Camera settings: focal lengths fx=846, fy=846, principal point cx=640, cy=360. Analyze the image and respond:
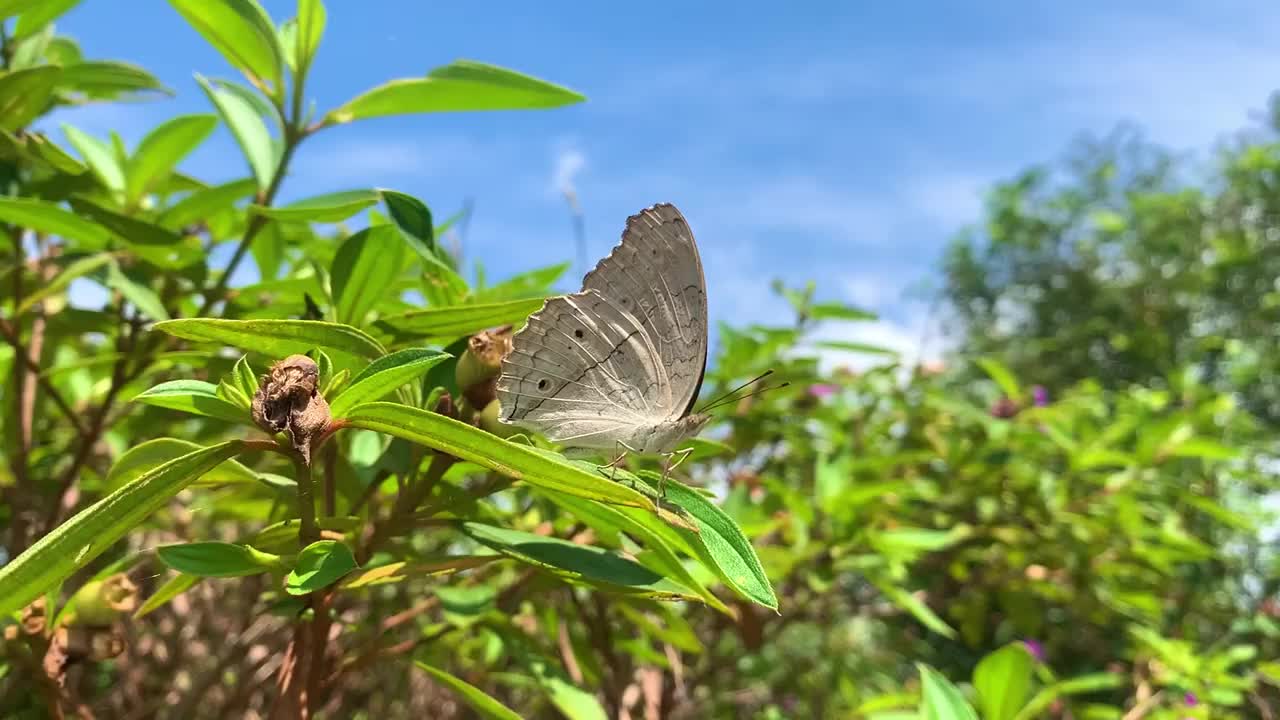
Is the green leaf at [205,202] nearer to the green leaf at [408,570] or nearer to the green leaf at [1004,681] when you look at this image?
the green leaf at [408,570]

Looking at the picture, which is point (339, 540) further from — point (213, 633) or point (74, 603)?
point (213, 633)

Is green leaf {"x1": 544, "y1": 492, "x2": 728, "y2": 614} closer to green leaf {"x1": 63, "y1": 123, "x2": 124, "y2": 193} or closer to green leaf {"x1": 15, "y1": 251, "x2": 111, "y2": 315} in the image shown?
green leaf {"x1": 15, "y1": 251, "x2": 111, "y2": 315}

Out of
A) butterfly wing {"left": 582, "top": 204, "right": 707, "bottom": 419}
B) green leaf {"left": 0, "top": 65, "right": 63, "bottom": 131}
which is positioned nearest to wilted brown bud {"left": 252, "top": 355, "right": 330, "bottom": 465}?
butterfly wing {"left": 582, "top": 204, "right": 707, "bottom": 419}

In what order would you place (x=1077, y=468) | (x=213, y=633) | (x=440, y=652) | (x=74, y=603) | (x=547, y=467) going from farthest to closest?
1. (x=1077, y=468)
2. (x=213, y=633)
3. (x=440, y=652)
4. (x=74, y=603)
5. (x=547, y=467)

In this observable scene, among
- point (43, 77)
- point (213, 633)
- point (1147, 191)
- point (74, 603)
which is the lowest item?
point (213, 633)

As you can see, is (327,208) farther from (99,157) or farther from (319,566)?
(99,157)

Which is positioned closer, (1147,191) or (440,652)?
(440,652)

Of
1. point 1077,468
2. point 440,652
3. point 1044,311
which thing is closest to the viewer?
point 440,652

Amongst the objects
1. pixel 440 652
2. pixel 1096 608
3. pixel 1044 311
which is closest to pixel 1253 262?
pixel 1044 311
